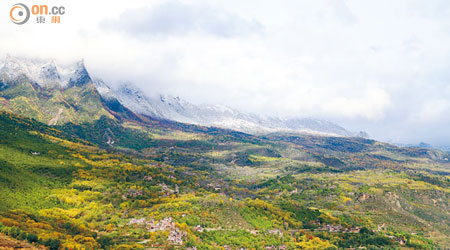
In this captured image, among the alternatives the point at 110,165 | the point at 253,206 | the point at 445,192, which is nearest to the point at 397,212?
the point at 445,192

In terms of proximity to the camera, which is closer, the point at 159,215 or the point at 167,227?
the point at 167,227

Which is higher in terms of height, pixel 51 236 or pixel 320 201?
pixel 51 236

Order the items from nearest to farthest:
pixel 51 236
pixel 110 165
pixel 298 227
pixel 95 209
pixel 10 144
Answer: pixel 51 236, pixel 95 209, pixel 298 227, pixel 10 144, pixel 110 165

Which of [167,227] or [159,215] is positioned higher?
[167,227]

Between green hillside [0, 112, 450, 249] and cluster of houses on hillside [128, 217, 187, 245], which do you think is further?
cluster of houses on hillside [128, 217, 187, 245]

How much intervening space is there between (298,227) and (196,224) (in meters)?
57.2

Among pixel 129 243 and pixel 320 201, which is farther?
pixel 320 201

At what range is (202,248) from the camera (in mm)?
84312

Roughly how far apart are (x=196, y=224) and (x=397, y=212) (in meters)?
137

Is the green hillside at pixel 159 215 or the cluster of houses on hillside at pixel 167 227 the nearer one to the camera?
the green hillside at pixel 159 215

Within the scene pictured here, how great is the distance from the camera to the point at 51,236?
6169 centimetres

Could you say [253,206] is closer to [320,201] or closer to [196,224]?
[196,224]

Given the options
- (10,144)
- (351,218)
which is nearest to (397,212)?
(351,218)

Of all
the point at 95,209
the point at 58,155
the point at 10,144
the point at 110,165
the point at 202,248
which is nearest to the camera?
the point at 202,248
